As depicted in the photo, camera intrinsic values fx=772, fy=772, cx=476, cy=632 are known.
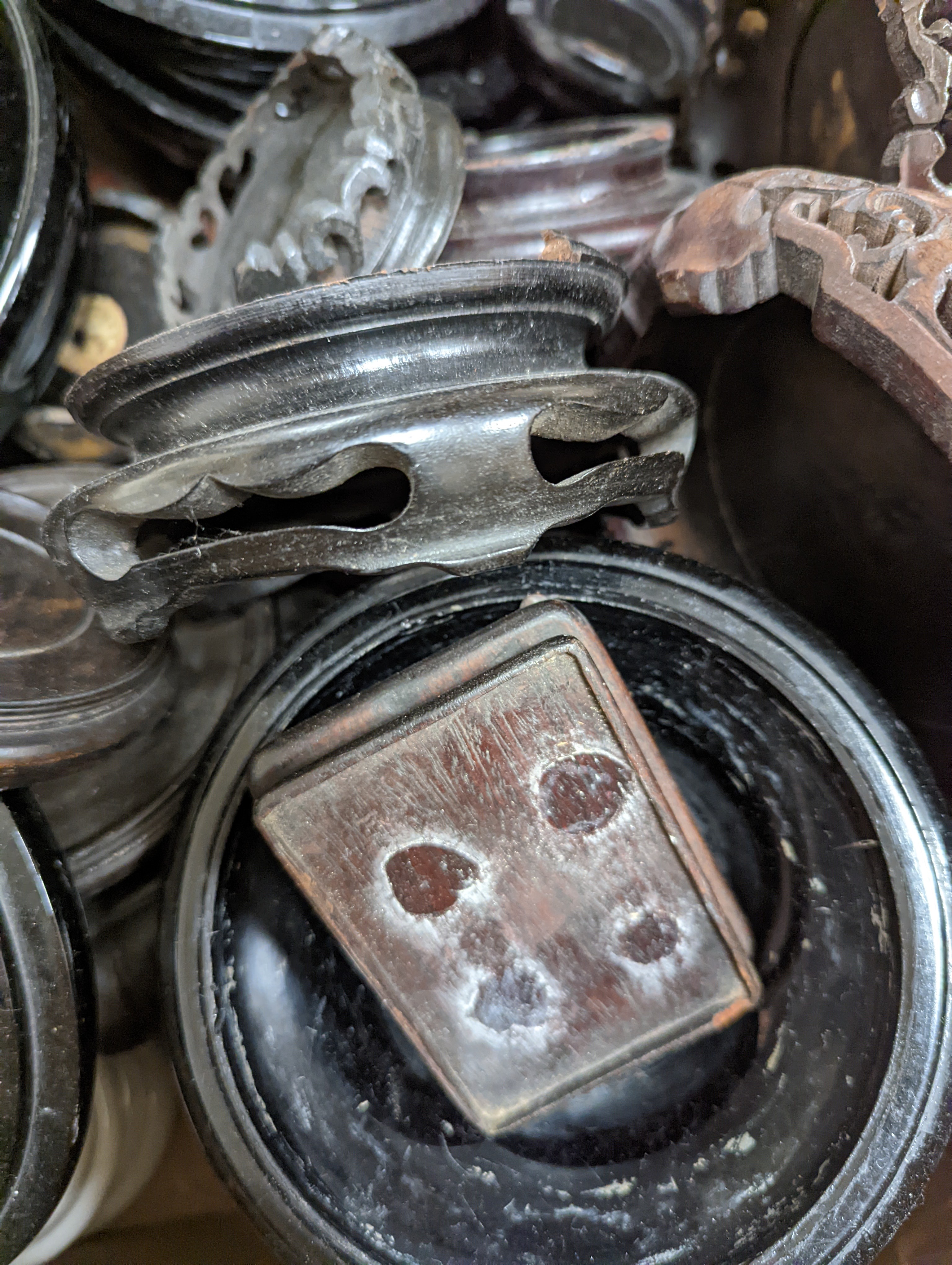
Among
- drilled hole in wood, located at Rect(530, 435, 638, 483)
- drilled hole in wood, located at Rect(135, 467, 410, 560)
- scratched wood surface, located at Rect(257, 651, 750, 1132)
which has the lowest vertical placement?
scratched wood surface, located at Rect(257, 651, 750, 1132)

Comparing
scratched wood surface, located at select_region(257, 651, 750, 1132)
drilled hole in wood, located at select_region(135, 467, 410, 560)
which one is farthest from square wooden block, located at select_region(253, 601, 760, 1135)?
drilled hole in wood, located at select_region(135, 467, 410, 560)

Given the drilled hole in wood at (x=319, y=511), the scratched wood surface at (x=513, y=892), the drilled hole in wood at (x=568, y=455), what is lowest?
the scratched wood surface at (x=513, y=892)

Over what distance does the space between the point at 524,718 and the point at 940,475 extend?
0.40 metres

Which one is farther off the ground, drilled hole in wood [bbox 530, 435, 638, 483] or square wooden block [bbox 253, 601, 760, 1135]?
drilled hole in wood [bbox 530, 435, 638, 483]

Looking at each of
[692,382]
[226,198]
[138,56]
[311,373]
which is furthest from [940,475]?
[138,56]

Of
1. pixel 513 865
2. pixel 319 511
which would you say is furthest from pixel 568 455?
pixel 513 865

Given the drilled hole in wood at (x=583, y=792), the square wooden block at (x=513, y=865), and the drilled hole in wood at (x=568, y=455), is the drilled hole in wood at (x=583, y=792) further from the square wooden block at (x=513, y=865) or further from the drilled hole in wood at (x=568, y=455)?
the drilled hole in wood at (x=568, y=455)

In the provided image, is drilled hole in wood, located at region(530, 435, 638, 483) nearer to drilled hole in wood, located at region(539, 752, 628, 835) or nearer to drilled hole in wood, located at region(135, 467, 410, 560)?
drilled hole in wood, located at region(135, 467, 410, 560)

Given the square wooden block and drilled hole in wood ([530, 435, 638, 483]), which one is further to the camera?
drilled hole in wood ([530, 435, 638, 483])

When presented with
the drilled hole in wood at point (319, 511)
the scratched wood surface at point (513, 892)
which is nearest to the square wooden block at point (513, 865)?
the scratched wood surface at point (513, 892)

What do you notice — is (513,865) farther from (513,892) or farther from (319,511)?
(319,511)

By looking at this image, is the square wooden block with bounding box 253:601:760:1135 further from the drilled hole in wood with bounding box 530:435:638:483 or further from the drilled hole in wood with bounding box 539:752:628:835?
the drilled hole in wood with bounding box 530:435:638:483

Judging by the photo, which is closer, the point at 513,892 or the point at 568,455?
the point at 513,892

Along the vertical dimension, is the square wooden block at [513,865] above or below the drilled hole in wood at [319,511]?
below
